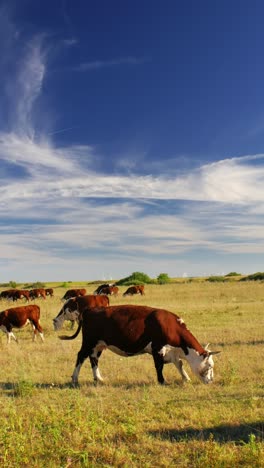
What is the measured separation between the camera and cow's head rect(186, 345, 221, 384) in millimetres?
10383

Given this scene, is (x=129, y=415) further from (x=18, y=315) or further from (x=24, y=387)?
(x=18, y=315)

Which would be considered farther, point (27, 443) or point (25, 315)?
point (25, 315)

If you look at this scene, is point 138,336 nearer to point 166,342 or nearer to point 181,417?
point 166,342

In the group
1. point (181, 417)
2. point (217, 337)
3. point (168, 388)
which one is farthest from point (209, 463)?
point (217, 337)

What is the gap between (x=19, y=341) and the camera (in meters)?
18.0

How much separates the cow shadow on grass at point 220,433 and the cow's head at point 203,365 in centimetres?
295

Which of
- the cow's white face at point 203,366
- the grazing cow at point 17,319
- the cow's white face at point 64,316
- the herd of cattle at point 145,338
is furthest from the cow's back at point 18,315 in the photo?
the cow's white face at point 203,366

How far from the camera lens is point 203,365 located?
10.4m

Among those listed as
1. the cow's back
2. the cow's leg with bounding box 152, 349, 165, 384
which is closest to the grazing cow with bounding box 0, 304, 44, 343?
the cow's back

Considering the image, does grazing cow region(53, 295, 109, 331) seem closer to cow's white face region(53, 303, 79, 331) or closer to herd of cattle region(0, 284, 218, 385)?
cow's white face region(53, 303, 79, 331)

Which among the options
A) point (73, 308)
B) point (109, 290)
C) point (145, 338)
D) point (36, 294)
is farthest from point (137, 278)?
point (145, 338)

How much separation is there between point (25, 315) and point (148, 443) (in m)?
12.2

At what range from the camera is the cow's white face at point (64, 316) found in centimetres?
2114

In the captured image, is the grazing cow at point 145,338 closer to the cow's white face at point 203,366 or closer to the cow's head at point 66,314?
the cow's white face at point 203,366
